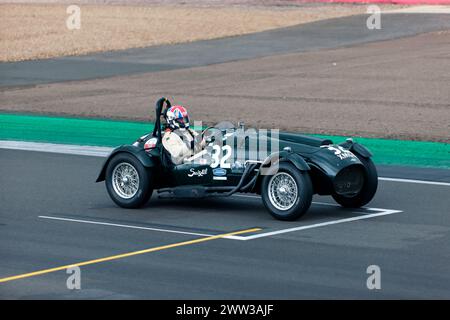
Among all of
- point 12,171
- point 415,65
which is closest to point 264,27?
point 415,65

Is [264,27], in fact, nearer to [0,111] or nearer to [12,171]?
[0,111]

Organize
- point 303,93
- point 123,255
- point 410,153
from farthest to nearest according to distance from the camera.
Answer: point 303,93 → point 410,153 → point 123,255

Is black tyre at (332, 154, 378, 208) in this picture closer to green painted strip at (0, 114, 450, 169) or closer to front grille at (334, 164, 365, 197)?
front grille at (334, 164, 365, 197)

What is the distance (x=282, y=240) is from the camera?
12500 millimetres

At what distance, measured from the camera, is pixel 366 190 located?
14133mm

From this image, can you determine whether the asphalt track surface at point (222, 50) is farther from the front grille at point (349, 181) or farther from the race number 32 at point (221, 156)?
the front grille at point (349, 181)

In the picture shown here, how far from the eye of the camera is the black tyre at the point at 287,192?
13211 mm

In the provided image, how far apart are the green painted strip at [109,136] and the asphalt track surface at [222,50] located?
334 inches

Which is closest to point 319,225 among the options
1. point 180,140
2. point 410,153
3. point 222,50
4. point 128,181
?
point 180,140

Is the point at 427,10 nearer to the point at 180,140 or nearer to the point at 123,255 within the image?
the point at 180,140

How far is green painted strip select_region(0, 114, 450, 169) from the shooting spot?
18750 millimetres

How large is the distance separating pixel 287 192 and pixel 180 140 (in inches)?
75.0

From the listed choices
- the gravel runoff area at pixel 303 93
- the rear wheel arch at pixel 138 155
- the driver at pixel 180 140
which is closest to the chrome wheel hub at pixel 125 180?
the rear wheel arch at pixel 138 155

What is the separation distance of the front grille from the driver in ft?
6.32
